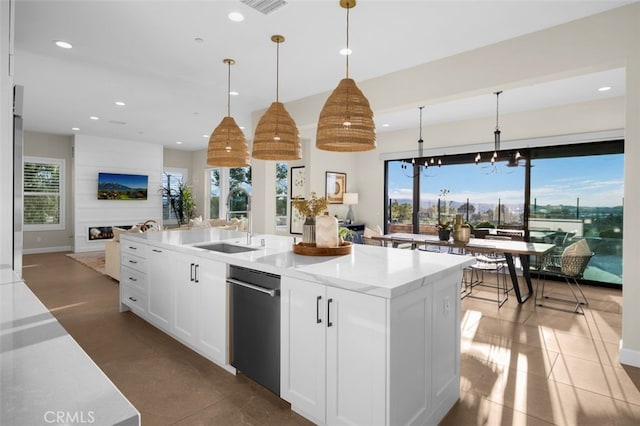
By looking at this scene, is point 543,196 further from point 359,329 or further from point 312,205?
point 359,329

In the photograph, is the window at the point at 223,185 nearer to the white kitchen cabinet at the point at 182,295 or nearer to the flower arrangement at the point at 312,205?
the white kitchen cabinet at the point at 182,295

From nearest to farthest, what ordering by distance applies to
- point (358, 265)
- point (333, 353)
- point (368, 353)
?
1. point (368, 353)
2. point (333, 353)
3. point (358, 265)

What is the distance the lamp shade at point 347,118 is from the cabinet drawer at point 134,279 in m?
2.47

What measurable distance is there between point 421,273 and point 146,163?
944cm

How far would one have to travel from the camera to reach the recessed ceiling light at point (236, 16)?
9.77ft

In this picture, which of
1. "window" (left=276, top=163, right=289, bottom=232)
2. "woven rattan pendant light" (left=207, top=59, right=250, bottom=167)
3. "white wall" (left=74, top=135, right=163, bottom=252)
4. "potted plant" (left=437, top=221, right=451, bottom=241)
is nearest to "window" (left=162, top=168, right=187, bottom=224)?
"white wall" (left=74, top=135, right=163, bottom=252)

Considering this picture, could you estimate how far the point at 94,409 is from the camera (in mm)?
562

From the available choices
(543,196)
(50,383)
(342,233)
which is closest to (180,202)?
(342,233)

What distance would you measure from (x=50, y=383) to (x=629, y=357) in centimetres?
381

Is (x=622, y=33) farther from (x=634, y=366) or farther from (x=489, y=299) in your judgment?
(x=489, y=299)

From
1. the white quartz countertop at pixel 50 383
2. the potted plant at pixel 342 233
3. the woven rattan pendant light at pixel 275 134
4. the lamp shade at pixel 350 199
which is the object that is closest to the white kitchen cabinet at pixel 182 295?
the potted plant at pixel 342 233

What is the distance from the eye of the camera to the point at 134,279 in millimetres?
3775

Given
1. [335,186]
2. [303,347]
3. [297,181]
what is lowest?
[303,347]

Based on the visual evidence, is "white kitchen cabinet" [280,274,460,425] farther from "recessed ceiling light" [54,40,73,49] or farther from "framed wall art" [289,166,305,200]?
"framed wall art" [289,166,305,200]
